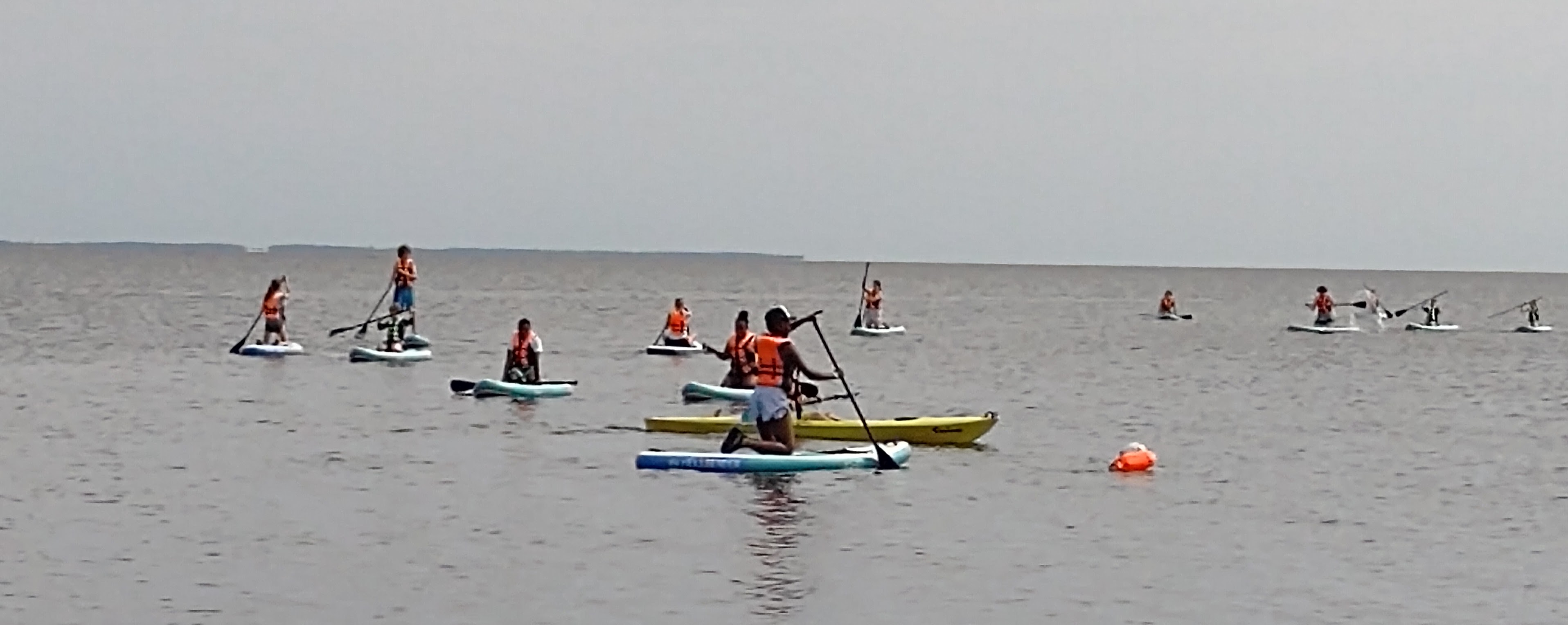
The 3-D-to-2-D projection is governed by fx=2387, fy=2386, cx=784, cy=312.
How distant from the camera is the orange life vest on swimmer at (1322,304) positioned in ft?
249

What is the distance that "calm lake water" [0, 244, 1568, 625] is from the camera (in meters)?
19.0

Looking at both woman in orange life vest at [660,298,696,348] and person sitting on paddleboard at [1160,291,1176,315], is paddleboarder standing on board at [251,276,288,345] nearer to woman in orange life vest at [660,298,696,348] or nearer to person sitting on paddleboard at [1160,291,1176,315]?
woman in orange life vest at [660,298,696,348]

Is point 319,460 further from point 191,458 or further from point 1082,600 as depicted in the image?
point 1082,600

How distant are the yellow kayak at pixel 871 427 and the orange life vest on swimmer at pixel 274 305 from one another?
60.6 feet

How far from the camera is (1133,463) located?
97.4 feet

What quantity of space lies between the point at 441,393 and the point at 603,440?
10.6 meters

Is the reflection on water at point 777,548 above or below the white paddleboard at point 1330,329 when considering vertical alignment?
below

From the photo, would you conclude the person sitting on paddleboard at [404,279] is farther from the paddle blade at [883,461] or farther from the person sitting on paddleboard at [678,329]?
the paddle blade at [883,461]

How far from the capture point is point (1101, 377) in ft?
177

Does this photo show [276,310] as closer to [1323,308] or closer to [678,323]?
[678,323]

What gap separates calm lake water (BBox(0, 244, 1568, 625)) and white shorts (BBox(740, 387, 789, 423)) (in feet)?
2.47

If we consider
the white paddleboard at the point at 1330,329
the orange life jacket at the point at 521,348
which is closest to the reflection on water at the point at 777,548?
the orange life jacket at the point at 521,348

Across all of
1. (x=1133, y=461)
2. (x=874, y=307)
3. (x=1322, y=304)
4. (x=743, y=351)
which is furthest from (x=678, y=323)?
(x=1322, y=304)

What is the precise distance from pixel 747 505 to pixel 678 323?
29.7 m
